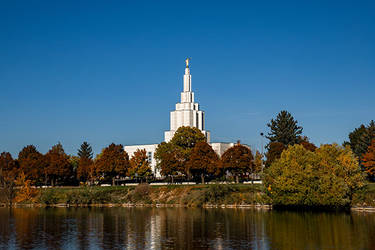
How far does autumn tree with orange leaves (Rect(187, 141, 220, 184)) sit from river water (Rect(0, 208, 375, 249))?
3239 centimetres

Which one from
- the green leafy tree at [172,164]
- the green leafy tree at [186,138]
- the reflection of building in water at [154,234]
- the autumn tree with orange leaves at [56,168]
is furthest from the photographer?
the green leafy tree at [186,138]

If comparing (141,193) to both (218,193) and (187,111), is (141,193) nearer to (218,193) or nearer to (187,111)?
(218,193)

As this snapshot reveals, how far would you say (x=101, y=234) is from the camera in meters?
46.4

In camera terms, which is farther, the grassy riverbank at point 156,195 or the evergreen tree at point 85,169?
the evergreen tree at point 85,169

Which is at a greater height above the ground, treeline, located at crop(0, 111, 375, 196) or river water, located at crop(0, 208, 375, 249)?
treeline, located at crop(0, 111, 375, 196)

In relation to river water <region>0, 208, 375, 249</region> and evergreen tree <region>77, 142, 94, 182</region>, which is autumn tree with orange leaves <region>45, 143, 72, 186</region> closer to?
evergreen tree <region>77, 142, 94, 182</region>

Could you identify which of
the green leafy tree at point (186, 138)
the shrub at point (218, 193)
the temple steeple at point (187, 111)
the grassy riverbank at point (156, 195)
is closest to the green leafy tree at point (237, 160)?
the grassy riverbank at point (156, 195)

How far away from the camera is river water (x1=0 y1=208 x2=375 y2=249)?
3894 centimetres

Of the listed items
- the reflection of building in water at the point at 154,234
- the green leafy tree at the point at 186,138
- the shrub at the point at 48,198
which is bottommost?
the reflection of building in water at the point at 154,234

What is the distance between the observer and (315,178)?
67125 millimetres

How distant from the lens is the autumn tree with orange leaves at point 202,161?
9662 centimetres

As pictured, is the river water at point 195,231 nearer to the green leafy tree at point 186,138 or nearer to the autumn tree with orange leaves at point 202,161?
the autumn tree with orange leaves at point 202,161

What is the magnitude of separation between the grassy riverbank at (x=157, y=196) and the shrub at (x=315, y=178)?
6.52 m

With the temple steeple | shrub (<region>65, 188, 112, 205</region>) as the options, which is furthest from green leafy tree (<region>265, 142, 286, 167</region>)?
shrub (<region>65, 188, 112, 205</region>)
